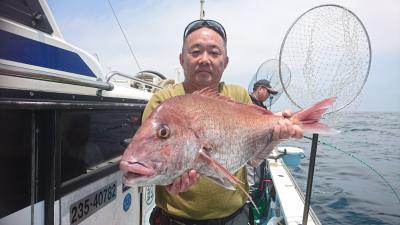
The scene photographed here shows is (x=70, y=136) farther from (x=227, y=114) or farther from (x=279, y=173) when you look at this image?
(x=279, y=173)

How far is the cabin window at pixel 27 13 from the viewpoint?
7.77ft

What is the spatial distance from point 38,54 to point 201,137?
4.69 ft

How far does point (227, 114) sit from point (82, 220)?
1.48 m


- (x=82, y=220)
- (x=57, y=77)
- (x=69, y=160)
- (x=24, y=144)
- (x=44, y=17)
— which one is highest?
(x=44, y=17)

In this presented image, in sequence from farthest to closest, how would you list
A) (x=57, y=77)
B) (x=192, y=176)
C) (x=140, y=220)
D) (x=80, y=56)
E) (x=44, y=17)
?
(x=140, y=220)
(x=80, y=56)
(x=44, y=17)
(x=57, y=77)
(x=192, y=176)

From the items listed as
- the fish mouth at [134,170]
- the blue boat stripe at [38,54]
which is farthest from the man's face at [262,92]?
the fish mouth at [134,170]

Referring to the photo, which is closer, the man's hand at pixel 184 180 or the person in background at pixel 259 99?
the man's hand at pixel 184 180

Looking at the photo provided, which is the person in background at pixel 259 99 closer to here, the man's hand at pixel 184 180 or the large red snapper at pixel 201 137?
the large red snapper at pixel 201 137

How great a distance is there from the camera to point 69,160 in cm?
256

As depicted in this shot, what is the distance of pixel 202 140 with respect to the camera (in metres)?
1.92

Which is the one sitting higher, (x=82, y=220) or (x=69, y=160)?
(x=69, y=160)

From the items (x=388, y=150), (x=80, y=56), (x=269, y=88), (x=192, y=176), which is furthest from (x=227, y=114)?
(x=388, y=150)

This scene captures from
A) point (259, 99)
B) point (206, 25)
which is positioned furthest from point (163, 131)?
point (259, 99)

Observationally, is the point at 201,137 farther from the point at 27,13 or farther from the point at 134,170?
the point at 27,13
